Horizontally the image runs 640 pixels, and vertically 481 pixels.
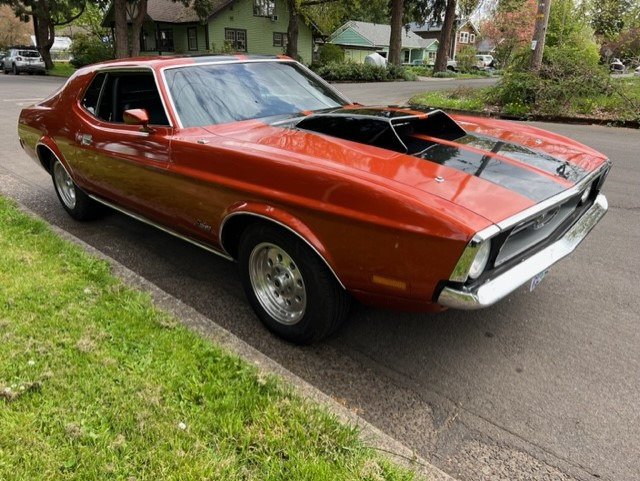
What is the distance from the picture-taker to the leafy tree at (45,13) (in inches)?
1325

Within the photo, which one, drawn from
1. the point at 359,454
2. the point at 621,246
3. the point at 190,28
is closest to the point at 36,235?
the point at 359,454

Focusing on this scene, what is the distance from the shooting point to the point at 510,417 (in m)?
2.60

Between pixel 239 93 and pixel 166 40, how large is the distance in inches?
1576

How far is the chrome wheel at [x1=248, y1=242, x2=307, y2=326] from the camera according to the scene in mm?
3041

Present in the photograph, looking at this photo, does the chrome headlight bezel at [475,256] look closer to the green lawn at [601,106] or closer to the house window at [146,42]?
the green lawn at [601,106]

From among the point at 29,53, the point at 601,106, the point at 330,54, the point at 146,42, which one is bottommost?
the point at 601,106

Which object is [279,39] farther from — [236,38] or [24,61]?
[24,61]

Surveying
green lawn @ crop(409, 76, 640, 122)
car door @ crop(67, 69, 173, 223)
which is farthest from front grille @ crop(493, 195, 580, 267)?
green lawn @ crop(409, 76, 640, 122)

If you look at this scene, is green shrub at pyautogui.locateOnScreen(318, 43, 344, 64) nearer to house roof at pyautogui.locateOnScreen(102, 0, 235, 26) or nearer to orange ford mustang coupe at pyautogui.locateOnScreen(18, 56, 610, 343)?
house roof at pyautogui.locateOnScreen(102, 0, 235, 26)

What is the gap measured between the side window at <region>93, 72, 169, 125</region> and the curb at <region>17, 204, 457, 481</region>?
122 centimetres

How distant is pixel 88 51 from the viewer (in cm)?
3591

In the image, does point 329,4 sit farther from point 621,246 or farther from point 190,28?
point 621,246

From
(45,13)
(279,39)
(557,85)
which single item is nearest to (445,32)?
(279,39)

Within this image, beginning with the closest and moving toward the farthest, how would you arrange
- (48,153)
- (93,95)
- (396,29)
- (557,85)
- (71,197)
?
(93,95) < (71,197) < (48,153) < (557,85) < (396,29)
